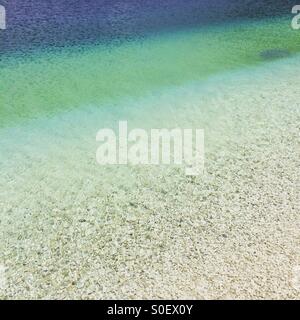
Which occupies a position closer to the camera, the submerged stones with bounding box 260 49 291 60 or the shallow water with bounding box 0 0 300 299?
the shallow water with bounding box 0 0 300 299

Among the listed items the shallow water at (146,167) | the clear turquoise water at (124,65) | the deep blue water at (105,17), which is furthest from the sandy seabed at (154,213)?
the deep blue water at (105,17)

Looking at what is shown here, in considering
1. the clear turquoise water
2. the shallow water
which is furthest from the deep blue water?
the clear turquoise water

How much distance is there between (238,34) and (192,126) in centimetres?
225

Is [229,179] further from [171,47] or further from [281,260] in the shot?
[171,47]

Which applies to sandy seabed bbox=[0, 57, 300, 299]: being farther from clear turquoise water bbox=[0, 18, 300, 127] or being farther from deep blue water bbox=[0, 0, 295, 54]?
deep blue water bbox=[0, 0, 295, 54]

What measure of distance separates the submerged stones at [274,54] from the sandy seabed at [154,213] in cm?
120

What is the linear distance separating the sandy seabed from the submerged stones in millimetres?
1205

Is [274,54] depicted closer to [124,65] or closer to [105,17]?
[124,65]

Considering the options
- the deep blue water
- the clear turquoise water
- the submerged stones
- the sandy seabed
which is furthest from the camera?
the deep blue water

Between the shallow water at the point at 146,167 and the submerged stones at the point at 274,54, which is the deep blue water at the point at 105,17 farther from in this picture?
the submerged stones at the point at 274,54

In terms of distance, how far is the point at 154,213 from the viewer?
7.71 feet

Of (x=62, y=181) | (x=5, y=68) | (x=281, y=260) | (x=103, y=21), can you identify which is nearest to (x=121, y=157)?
(x=62, y=181)

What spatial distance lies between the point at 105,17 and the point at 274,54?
212 cm

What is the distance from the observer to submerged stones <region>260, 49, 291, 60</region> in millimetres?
4387
